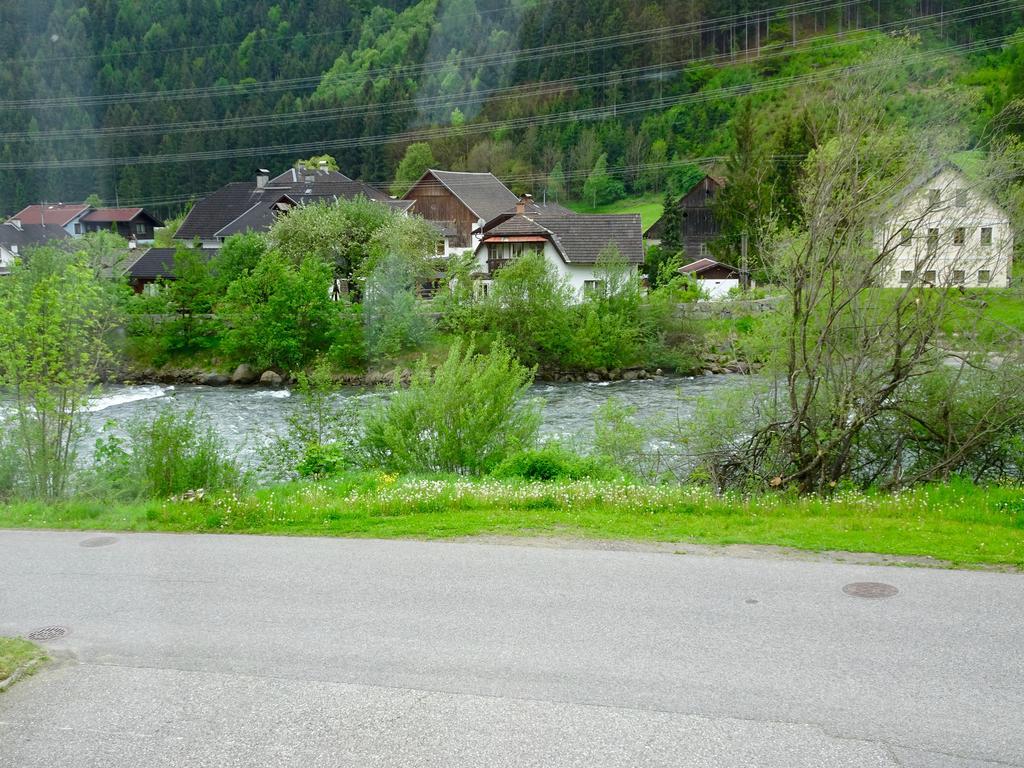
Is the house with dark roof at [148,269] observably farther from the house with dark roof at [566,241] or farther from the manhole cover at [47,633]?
the manhole cover at [47,633]

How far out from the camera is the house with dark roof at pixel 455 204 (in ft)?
219

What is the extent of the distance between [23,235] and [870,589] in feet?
182

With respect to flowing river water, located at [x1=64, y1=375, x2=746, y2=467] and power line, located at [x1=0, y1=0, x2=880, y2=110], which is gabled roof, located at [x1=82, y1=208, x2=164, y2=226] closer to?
power line, located at [x1=0, y1=0, x2=880, y2=110]

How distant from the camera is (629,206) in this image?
85.9 metres

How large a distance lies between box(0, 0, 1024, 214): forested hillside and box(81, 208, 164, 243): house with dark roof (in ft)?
4.64

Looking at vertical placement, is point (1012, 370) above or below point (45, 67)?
below

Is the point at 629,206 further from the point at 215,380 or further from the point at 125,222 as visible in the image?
the point at 215,380

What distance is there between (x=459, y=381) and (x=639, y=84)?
311 ft

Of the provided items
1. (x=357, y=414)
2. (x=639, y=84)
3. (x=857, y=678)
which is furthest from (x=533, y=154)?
(x=857, y=678)

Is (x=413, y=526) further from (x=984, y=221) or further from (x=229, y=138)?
(x=229, y=138)

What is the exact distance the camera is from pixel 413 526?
10.2 m

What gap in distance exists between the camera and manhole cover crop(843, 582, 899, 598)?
7.29 metres

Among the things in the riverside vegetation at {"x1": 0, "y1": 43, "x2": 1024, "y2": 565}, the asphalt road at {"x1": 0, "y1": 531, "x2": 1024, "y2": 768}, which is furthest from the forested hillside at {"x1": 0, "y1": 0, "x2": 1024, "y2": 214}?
the asphalt road at {"x1": 0, "y1": 531, "x2": 1024, "y2": 768}

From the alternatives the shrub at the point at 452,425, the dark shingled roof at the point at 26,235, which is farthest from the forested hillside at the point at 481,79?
the shrub at the point at 452,425
